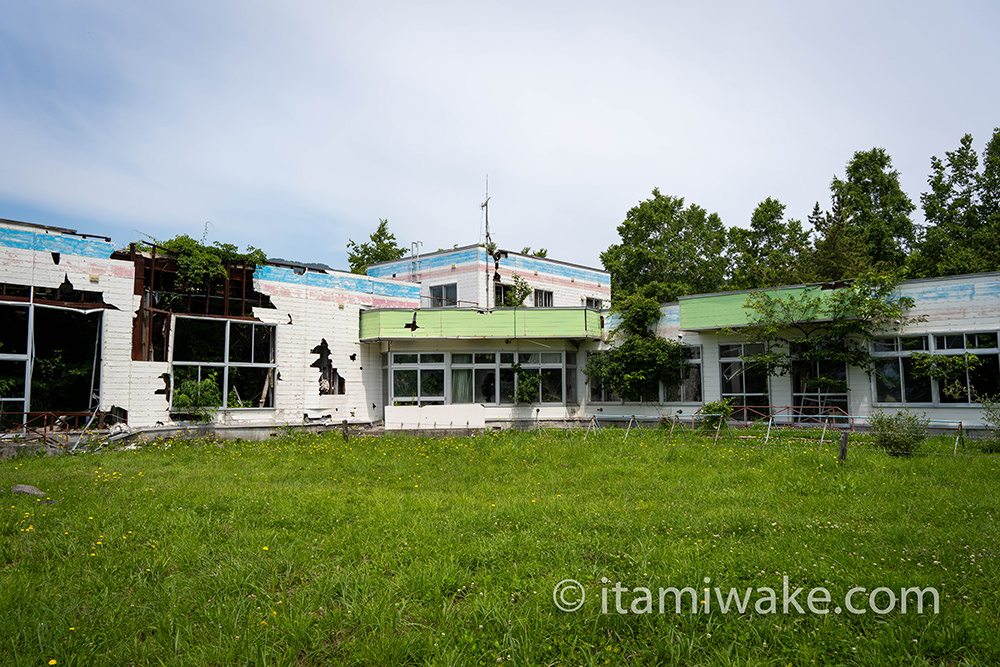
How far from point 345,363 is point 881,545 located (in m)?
19.5

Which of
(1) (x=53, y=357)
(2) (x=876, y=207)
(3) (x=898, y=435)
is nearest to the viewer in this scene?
(3) (x=898, y=435)

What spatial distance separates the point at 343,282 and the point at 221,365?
209 inches

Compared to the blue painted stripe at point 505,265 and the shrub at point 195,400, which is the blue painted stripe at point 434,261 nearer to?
the blue painted stripe at point 505,265

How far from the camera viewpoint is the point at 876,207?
39094 mm

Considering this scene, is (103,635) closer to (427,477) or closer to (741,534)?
(741,534)

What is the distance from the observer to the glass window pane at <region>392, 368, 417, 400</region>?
78.2 feet

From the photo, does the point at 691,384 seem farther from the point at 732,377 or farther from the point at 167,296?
the point at 167,296

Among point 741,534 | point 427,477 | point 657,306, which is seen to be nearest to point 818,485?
point 741,534

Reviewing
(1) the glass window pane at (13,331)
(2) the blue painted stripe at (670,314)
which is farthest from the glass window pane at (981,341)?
(1) the glass window pane at (13,331)

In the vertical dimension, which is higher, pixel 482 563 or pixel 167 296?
→ pixel 167 296

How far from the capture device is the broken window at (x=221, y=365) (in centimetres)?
1952

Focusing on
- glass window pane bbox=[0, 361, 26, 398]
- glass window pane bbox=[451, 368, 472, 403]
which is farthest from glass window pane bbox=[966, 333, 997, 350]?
glass window pane bbox=[0, 361, 26, 398]

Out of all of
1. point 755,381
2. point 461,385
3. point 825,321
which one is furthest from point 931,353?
point 461,385

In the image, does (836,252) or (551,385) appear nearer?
(551,385)
